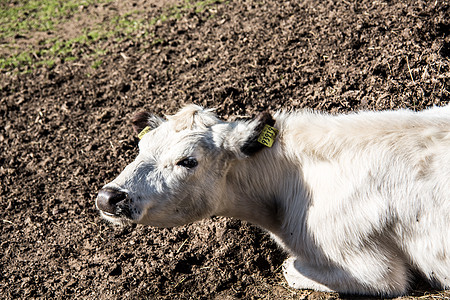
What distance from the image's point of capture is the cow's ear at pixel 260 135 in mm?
4918

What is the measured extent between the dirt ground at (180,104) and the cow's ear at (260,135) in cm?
150

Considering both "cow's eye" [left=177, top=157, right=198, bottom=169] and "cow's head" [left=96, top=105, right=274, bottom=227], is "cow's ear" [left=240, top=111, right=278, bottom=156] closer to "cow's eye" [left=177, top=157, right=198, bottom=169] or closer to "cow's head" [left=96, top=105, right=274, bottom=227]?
"cow's head" [left=96, top=105, right=274, bottom=227]

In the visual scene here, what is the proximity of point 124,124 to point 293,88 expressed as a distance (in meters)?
2.63

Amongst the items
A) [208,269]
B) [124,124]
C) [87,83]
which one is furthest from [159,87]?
[208,269]

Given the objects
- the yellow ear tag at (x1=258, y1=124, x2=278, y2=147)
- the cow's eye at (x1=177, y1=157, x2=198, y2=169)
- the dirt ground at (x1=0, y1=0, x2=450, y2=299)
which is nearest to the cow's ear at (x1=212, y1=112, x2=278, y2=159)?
the yellow ear tag at (x1=258, y1=124, x2=278, y2=147)

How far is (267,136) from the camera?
505 centimetres

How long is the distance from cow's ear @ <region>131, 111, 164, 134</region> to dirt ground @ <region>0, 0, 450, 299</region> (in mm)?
1558

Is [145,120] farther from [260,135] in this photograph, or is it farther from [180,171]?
[260,135]

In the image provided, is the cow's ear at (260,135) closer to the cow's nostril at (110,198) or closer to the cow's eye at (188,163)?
the cow's eye at (188,163)

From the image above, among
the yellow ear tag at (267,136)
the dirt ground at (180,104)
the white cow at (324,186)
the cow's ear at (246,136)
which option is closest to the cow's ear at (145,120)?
the white cow at (324,186)

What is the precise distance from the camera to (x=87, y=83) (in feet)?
28.7

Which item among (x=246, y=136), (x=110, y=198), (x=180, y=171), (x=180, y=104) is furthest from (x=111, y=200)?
(x=180, y=104)

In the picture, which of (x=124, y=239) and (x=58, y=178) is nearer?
(x=124, y=239)

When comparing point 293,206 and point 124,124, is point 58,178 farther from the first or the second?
point 293,206
